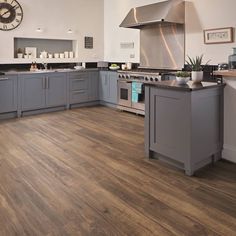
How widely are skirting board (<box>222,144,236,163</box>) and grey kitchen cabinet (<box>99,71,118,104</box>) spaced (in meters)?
3.47

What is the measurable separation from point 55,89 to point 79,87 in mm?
626

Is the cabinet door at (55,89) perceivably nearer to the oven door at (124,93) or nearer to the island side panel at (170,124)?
the oven door at (124,93)

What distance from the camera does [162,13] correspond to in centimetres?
493

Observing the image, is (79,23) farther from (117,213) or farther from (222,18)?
(117,213)

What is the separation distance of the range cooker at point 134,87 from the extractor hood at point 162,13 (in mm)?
909

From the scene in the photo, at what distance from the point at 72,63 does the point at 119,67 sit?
116 cm

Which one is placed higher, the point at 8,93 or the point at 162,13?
the point at 162,13

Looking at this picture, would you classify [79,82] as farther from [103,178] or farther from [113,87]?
[103,178]

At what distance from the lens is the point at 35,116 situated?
582 centimetres

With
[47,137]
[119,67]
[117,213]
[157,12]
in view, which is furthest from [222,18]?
[117,213]

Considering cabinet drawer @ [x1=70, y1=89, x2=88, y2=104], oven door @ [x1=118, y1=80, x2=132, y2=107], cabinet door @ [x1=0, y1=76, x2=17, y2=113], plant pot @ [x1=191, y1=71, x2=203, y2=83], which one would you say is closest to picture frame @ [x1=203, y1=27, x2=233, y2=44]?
plant pot @ [x1=191, y1=71, x2=203, y2=83]

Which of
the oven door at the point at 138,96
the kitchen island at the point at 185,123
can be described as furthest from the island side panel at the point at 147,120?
the oven door at the point at 138,96

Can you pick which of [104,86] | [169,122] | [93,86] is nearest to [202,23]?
[169,122]

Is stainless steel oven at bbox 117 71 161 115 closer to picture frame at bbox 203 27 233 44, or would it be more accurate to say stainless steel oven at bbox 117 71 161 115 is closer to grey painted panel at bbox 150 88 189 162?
picture frame at bbox 203 27 233 44
